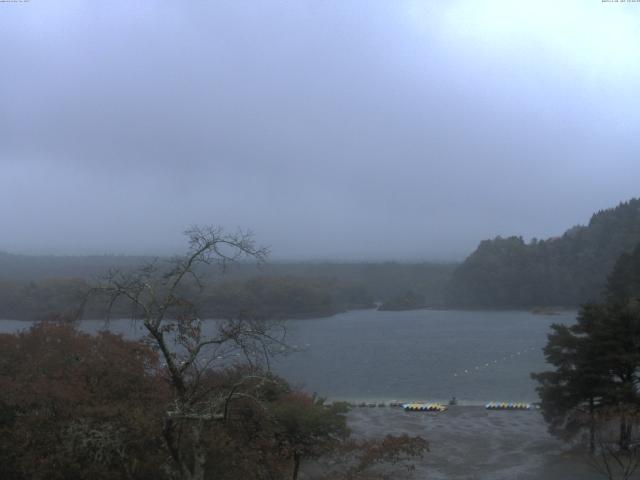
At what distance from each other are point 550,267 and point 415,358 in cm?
2839

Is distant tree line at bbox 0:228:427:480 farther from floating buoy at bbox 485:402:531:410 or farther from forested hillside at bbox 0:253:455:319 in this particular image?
floating buoy at bbox 485:402:531:410

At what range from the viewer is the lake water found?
2462 cm

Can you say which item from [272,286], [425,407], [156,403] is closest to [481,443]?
[425,407]

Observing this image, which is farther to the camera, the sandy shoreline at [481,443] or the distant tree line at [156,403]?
the sandy shoreline at [481,443]

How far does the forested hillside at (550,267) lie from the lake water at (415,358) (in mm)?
5190

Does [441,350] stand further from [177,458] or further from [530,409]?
[177,458]

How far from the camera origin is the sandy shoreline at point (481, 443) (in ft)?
43.9

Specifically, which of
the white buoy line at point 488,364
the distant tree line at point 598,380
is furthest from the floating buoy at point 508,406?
the white buoy line at point 488,364

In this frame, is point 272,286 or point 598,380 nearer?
point 598,380

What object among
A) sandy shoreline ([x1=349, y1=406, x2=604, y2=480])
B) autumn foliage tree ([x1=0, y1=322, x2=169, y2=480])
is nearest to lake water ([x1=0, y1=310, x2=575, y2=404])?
sandy shoreline ([x1=349, y1=406, x2=604, y2=480])

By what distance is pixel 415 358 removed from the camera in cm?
3222

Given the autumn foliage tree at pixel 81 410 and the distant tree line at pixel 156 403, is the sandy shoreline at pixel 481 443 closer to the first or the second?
the distant tree line at pixel 156 403

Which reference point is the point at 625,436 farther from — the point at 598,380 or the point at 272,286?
the point at 272,286

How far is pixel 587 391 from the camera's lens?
13.9 m
